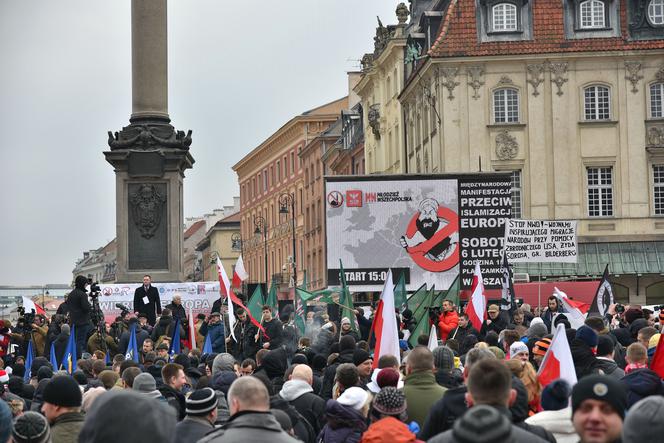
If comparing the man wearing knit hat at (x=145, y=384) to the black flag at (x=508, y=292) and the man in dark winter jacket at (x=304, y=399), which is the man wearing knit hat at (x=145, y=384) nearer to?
the man in dark winter jacket at (x=304, y=399)

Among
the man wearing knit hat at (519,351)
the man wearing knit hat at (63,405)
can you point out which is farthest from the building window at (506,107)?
the man wearing knit hat at (63,405)

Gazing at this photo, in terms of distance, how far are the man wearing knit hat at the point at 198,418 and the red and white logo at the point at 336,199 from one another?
28.3 m

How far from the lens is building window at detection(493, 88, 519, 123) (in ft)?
200

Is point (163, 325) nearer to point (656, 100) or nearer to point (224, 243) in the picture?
point (656, 100)

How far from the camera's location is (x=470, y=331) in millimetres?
22328

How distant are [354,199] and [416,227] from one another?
1785mm

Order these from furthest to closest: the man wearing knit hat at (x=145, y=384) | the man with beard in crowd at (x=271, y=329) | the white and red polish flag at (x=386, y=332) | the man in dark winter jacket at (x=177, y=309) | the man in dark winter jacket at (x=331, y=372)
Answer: the man in dark winter jacket at (x=177, y=309), the man with beard in crowd at (x=271, y=329), the white and red polish flag at (x=386, y=332), the man in dark winter jacket at (x=331, y=372), the man wearing knit hat at (x=145, y=384)

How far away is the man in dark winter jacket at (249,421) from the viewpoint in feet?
24.9

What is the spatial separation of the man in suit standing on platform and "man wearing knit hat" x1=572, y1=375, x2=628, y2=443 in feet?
72.4

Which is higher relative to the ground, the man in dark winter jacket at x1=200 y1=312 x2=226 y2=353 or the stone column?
the stone column

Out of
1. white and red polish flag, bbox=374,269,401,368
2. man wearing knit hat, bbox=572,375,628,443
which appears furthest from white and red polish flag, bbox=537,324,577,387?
man wearing knit hat, bbox=572,375,628,443

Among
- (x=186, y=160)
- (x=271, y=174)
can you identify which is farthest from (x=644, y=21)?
(x=271, y=174)

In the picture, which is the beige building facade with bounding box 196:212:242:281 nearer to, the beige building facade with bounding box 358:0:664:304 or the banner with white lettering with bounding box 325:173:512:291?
the beige building facade with bounding box 358:0:664:304

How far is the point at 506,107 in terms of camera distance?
61031 mm
